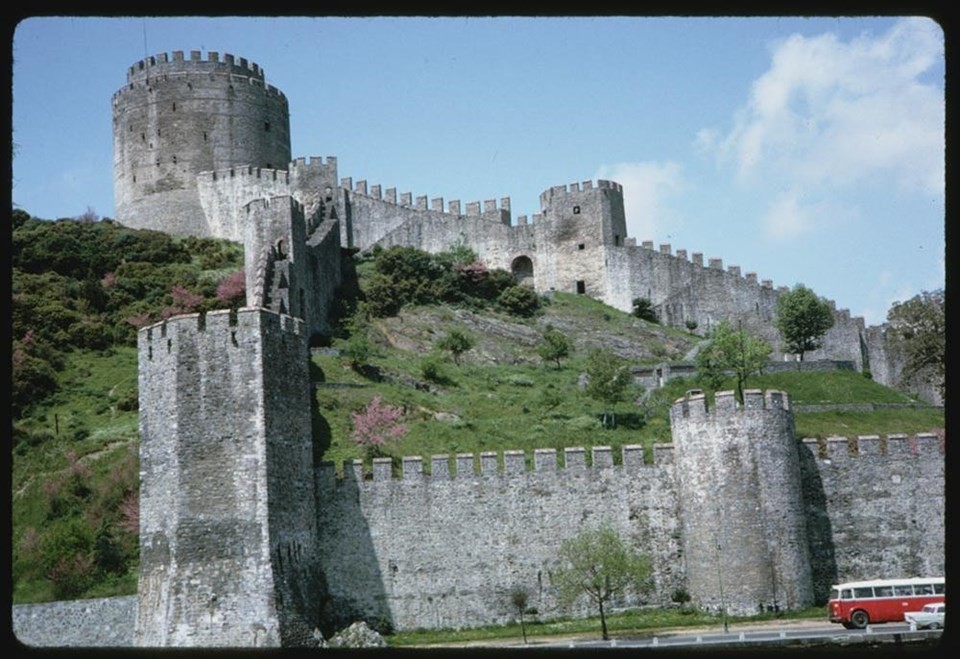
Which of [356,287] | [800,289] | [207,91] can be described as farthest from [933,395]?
[207,91]

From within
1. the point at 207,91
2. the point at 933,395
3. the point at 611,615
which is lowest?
the point at 611,615

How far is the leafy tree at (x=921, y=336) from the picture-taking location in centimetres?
6238

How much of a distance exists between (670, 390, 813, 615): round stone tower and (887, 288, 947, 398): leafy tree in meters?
24.6

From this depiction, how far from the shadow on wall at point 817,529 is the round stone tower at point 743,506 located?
32.8 inches

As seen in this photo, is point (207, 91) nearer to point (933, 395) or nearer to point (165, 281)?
point (165, 281)

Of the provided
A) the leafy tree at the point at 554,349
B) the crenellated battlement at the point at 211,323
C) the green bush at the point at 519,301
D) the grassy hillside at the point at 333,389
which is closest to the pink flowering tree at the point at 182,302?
the grassy hillside at the point at 333,389

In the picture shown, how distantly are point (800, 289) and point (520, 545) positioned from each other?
37788mm

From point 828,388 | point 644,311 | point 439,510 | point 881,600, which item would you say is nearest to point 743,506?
point 881,600

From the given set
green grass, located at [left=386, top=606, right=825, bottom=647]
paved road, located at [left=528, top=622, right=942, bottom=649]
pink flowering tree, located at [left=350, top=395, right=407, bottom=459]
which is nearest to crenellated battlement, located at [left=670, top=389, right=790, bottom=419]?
green grass, located at [left=386, top=606, right=825, bottom=647]

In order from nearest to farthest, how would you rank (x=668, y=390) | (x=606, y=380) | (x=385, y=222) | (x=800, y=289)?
(x=606, y=380) → (x=668, y=390) → (x=800, y=289) → (x=385, y=222)

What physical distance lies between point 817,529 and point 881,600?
5366mm

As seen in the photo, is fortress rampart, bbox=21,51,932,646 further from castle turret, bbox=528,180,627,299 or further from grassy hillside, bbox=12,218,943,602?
castle turret, bbox=528,180,627,299
